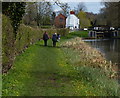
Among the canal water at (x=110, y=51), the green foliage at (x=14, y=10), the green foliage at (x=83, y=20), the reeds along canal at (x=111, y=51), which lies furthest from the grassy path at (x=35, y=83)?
the green foliage at (x=83, y=20)

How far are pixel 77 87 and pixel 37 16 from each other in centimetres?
4691

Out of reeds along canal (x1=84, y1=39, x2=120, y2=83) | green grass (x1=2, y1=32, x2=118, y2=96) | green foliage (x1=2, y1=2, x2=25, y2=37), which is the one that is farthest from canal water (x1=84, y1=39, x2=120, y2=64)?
green grass (x1=2, y1=32, x2=118, y2=96)

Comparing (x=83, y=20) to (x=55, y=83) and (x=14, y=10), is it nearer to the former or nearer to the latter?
(x=14, y=10)

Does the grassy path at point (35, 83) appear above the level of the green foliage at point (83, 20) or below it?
below

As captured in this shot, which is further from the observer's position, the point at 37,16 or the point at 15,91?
the point at 37,16

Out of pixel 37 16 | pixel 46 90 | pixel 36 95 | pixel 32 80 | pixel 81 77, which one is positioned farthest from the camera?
pixel 37 16

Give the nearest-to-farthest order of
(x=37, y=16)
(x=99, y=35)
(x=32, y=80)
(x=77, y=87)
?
(x=77, y=87), (x=32, y=80), (x=37, y=16), (x=99, y=35)

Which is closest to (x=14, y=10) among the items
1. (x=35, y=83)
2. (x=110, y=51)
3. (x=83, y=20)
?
(x=35, y=83)

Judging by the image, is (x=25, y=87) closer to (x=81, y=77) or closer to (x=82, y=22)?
(x=81, y=77)

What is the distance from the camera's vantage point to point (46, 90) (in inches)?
358

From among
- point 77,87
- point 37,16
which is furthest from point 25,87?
point 37,16

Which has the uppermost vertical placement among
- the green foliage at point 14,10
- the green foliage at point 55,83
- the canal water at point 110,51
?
the green foliage at point 14,10

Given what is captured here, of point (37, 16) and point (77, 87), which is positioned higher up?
point (37, 16)

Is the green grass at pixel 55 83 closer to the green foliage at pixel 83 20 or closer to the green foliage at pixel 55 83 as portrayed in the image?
the green foliage at pixel 55 83
